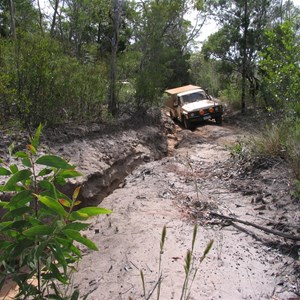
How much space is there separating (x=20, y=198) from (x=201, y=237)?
11.0 feet

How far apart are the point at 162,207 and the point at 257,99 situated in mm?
15718

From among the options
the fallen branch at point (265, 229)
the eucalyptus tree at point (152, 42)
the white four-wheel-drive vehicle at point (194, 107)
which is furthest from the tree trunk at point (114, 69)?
the fallen branch at point (265, 229)

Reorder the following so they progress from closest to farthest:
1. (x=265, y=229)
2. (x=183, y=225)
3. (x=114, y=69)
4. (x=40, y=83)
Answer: (x=265, y=229)
(x=183, y=225)
(x=40, y=83)
(x=114, y=69)

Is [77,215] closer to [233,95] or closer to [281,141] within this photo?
[281,141]

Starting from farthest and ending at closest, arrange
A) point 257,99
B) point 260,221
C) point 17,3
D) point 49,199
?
point 17,3 → point 257,99 → point 260,221 → point 49,199

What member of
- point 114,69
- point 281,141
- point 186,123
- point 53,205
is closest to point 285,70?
point 281,141

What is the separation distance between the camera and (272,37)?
7523mm

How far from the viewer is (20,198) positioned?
1.52 meters

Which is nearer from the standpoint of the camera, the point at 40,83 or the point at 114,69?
the point at 40,83

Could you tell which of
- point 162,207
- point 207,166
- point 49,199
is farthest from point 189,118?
point 49,199

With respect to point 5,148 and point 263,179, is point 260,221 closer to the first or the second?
point 263,179

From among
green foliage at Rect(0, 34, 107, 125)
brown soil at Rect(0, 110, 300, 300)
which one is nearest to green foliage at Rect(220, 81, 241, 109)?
brown soil at Rect(0, 110, 300, 300)

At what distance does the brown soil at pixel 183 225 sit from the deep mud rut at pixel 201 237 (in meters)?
0.01

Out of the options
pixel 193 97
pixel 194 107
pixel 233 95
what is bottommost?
pixel 194 107
